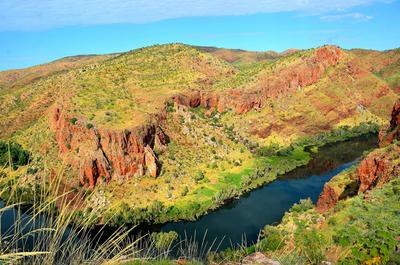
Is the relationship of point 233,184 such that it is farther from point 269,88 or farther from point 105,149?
point 269,88

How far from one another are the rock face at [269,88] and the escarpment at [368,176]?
53.3 metres

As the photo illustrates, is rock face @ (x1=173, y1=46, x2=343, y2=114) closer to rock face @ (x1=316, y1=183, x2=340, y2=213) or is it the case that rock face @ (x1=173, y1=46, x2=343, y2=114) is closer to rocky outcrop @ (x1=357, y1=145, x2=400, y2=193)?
rock face @ (x1=316, y1=183, x2=340, y2=213)

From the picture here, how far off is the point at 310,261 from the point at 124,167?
57.5m

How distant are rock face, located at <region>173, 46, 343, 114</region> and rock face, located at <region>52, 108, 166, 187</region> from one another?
99.7ft

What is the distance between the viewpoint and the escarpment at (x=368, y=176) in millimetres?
43459

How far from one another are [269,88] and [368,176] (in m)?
66.0

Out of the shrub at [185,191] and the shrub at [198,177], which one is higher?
the shrub at [198,177]

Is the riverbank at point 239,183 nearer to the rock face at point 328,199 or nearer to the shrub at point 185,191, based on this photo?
the shrub at point 185,191

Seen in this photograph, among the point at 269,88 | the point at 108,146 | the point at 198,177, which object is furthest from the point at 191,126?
the point at 269,88

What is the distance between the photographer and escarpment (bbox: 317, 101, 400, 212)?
143 ft

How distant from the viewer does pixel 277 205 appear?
6550cm

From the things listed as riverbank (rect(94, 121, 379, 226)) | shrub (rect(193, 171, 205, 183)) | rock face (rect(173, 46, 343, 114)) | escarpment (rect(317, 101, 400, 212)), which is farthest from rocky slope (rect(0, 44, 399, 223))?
escarpment (rect(317, 101, 400, 212))

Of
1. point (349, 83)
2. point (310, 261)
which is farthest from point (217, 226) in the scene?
point (349, 83)

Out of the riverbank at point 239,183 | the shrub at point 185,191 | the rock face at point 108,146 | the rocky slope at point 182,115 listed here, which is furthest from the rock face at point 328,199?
the rock face at point 108,146
